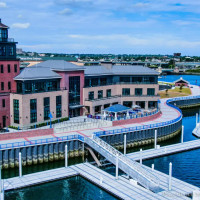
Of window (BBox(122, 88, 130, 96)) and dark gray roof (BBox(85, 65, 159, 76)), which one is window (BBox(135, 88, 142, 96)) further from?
dark gray roof (BBox(85, 65, 159, 76))

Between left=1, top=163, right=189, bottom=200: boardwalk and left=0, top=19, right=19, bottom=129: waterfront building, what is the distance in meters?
19.6

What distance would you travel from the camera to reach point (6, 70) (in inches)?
2485

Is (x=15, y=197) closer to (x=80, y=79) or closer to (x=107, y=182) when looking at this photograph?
(x=107, y=182)

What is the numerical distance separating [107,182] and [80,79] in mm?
36425

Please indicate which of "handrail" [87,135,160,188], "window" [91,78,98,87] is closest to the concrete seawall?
"handrail" [87,135,160,188]

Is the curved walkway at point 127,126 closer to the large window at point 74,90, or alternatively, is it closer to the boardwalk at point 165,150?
the boardwalk at point 165,150

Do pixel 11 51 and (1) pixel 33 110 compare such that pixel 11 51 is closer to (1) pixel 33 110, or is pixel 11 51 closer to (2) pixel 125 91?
(1) pixel 33 110

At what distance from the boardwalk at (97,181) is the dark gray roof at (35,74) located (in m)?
22.3

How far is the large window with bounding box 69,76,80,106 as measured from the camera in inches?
2926

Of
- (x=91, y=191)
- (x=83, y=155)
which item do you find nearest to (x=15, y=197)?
(x=91, y=191)

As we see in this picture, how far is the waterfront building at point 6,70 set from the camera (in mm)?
62281

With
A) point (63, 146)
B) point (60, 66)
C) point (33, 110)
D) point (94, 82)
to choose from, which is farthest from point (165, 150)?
point (94, 82)

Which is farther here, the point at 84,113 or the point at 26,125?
the point at 84,113

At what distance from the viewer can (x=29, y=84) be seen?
64125mm
